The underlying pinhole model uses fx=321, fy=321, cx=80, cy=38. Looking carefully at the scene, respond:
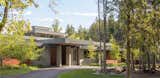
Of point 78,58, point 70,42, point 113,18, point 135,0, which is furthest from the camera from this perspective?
point 78,58

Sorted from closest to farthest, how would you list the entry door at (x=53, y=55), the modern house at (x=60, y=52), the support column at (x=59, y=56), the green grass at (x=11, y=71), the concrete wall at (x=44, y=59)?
the green grass at (x=11, y=71)
the modern house at (x=60, y=52)
the concrete wall at (x=44, y=59)
the support column at (x=59, y=56)
the entry door at (x=53, y=55)

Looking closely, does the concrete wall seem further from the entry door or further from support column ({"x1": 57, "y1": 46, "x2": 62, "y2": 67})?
support column ({"x1": 57, "y1": 46, "x2": 62, "y2": 67})

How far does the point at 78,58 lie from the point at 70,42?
22.0ft

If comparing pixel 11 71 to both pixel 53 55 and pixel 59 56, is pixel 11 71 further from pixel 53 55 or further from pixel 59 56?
pixel 53 55

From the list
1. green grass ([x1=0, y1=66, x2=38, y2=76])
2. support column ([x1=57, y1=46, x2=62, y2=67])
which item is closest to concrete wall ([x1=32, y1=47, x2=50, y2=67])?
support column ([x1=57, y1=46, x2=62, y2=67])

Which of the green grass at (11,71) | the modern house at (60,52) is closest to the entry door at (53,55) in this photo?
the modern house at (60,52)

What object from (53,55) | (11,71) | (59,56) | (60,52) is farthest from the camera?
(53,55)

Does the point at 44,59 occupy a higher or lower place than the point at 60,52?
lower

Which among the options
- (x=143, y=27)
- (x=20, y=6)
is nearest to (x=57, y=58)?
(x=143, y=27)

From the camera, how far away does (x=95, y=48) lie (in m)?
50.8

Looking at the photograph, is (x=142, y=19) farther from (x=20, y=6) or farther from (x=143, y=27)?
(x=20, y=6)

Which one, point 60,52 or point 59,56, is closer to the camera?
point 59,56

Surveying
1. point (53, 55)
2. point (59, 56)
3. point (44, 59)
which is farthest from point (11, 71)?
point (53, 55)

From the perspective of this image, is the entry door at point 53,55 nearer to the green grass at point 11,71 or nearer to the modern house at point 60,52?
the modern house at point 60,52
